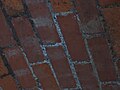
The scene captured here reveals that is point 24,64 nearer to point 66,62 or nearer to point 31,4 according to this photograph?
point 66,62

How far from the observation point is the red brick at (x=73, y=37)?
1321mm

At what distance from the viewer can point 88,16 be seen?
1288 mm

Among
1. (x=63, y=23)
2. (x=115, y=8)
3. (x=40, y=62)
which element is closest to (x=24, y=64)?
(x=40, y=62)

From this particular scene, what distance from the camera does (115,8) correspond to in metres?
1.24

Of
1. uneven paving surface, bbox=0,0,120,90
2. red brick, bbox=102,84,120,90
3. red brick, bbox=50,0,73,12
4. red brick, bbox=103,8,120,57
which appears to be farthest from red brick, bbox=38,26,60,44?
red brick, bbox=102,84,120,90

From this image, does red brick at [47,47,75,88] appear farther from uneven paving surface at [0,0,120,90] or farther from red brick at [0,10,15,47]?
red brick at [0,10,15,47]

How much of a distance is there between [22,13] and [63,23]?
0.67 ft

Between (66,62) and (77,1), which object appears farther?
(66,62)

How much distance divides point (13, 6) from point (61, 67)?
434mm

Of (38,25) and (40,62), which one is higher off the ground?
(38,25)

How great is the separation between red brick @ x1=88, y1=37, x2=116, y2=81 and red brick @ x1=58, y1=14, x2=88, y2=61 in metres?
0.05

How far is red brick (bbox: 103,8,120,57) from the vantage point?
4.11ft

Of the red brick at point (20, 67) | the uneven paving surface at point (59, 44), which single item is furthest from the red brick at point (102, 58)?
the red brick at point (20, 67)

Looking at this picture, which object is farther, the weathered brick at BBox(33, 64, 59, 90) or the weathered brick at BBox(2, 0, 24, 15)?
the weathered brick at BBox(33, 64, 59, 90)
